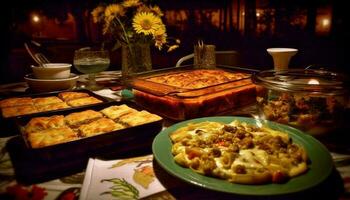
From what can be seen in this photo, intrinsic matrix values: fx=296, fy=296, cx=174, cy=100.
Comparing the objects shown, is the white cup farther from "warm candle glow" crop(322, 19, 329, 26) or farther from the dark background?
"warm candle glow" crop(322, 19, 329, 26)

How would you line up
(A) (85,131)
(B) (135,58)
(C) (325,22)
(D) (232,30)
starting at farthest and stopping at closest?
1. (D) (232,30)
2. (C) (325,22)
3. (B) (135,58)
4. (A) (85,131)

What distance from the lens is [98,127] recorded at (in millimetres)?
1386

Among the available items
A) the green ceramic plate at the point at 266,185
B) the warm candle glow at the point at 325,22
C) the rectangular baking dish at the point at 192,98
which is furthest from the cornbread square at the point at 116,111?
the warm candle glow at the point at 325,22

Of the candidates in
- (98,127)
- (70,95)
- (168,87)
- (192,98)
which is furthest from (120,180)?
(70,95)

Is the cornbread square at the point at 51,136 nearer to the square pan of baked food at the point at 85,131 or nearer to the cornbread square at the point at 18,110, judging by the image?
the square pan of baked food at the point at 85,131

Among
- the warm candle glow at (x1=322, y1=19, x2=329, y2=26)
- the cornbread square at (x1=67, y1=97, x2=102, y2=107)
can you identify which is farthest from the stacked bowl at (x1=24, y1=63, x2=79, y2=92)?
the warm candle glow at (x1=322, y1=19, x2=329, y2=26)

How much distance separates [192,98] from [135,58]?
1.01 metres

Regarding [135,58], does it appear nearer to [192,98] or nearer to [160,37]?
[160,37]

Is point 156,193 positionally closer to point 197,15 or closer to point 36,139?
point 36,139

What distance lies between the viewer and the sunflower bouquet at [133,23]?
7.50 ft

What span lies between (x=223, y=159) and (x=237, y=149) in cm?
11

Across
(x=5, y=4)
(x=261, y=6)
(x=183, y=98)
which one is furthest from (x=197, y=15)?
(x=183, y=98)

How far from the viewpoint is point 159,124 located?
1375 millimetres

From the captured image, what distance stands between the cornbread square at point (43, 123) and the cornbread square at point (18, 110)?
0.26 m
